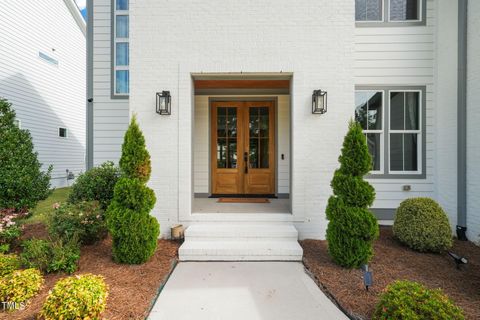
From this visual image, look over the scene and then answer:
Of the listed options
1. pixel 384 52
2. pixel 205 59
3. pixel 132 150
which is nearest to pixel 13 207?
pixel 132 150

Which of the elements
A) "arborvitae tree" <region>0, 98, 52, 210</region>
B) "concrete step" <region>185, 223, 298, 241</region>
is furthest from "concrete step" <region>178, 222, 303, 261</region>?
"arborvitae tree" <region>0, 98, 52, 210</region>

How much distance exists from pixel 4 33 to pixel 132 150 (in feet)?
31.5

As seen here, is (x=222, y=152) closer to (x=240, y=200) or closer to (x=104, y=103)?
(x=240, y=200)

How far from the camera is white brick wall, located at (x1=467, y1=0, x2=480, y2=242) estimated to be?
14.3 feet

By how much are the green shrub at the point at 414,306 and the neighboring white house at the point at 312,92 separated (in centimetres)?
154

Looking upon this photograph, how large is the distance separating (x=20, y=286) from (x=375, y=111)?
652 cm

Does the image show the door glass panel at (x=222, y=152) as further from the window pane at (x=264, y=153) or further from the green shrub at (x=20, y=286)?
the green shrub at (x=20, y=286)

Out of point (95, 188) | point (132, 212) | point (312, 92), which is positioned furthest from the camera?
point (95, 188)

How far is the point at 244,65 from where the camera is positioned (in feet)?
14.5

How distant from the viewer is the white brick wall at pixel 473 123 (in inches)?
171

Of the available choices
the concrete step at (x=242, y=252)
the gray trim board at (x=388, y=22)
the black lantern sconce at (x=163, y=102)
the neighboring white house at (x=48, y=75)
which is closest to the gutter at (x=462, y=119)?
the gray trim board at (x=388, y=22)

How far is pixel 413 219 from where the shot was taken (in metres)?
4.08

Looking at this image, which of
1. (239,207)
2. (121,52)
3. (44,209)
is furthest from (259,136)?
(44,209)

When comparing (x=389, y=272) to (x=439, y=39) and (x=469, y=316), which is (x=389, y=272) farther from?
(x=439, y=39)
